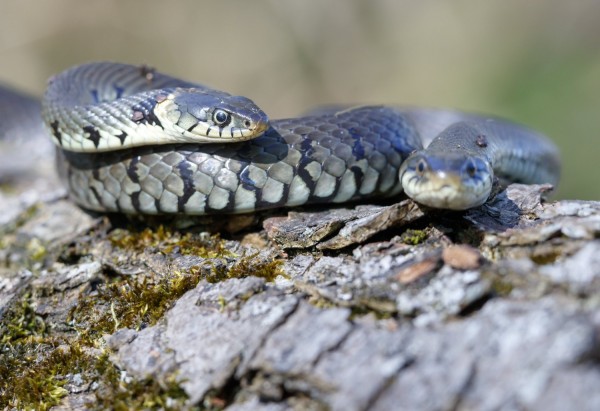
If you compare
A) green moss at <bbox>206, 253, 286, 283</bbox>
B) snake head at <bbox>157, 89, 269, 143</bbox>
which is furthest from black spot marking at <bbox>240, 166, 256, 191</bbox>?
green moss at <bbox>206, 253, 286, 283</bbox>

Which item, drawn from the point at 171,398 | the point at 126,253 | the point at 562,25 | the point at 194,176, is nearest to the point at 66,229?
the point at 126,253

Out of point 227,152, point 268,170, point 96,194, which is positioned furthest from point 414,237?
point 96,194

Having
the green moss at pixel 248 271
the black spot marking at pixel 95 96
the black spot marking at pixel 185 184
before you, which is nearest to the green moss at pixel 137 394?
the green moss at pixel 248 271

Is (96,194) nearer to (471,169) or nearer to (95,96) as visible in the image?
(95,96)

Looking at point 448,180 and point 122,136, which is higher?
point 448,180

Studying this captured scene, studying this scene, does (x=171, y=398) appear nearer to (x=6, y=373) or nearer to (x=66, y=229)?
(x=6, y=373)

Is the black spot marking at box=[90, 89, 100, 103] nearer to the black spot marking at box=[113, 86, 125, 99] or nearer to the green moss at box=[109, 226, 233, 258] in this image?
the black spot marking at box=[113, 86, 125, 99]
